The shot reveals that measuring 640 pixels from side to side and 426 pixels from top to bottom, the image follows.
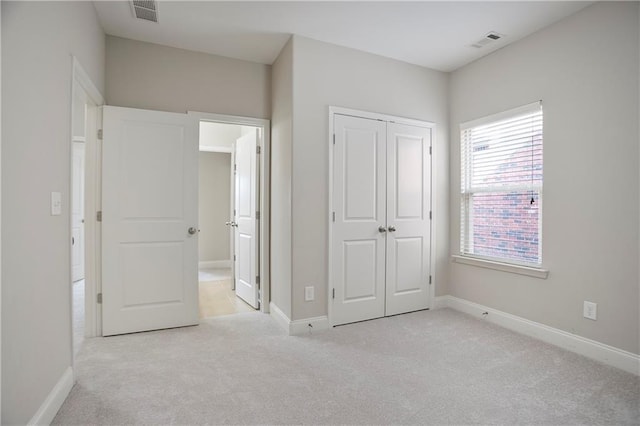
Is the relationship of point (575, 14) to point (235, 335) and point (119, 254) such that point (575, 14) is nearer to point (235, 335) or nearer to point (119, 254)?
point (235, 335)

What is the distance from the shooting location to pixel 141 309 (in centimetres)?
299

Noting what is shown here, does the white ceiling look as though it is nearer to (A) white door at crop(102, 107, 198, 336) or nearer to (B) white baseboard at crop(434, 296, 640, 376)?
(A) white door at crop(102, 107, 198, 336)

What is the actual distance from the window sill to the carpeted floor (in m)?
0.56

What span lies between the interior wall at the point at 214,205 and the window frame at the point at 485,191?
4329 mm

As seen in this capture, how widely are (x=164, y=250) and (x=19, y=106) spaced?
5.86ft

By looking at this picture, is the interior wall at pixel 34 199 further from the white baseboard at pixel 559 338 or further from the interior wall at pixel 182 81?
the white baseboard at pixel 559 338

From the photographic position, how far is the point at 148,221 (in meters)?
3.00

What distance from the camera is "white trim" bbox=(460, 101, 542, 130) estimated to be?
2906 mm

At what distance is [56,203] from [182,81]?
1.83m

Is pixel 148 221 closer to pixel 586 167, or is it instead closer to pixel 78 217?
pixel 78 217

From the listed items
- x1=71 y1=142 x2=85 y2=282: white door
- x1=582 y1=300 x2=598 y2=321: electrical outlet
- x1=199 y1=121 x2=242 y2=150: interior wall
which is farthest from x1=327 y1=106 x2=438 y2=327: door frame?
x1=71 y1=142 x2=85 y2=282: white door

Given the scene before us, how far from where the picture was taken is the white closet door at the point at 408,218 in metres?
3.45

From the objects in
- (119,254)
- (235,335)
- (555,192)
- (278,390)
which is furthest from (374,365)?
(119,254)

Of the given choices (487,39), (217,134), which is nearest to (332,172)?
(487,39)
